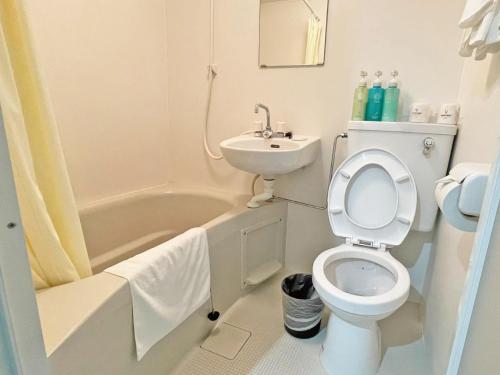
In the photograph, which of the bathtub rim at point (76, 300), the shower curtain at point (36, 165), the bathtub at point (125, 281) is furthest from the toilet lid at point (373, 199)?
the shower curtain at point (36, 165)

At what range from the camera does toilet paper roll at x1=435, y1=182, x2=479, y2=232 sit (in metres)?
0.79

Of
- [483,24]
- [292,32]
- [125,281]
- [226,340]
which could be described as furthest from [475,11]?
[226,340]

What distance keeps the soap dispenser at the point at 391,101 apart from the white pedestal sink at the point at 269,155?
15.2 inches

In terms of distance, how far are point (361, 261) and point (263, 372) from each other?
0.65 m

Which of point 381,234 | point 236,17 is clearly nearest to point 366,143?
point 381,234

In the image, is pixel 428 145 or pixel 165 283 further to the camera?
pixel 428 145

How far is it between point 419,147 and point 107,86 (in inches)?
67.0

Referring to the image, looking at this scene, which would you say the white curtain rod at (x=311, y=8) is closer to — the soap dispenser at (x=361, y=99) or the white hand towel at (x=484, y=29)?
the soap dispenser at (x=361, y=99)

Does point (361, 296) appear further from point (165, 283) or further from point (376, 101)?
point (376, 101)

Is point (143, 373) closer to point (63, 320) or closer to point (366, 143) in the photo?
point (63, 320)

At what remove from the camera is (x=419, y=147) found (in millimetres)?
1363

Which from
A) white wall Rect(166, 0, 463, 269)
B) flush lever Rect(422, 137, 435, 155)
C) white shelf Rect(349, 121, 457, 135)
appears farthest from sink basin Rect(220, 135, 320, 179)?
flush lever Rect(422, 137, 435, 155)

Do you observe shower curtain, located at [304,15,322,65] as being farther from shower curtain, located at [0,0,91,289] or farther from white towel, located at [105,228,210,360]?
shower curtain, located at [0,0,91,289]

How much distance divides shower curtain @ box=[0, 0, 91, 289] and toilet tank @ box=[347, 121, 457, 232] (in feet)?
4.08
